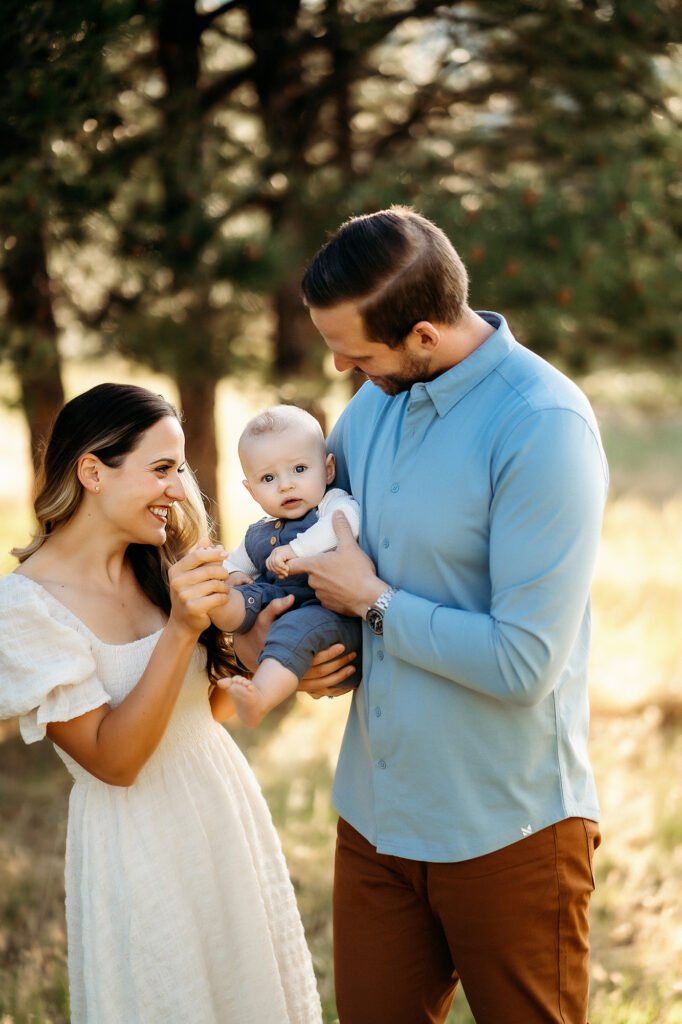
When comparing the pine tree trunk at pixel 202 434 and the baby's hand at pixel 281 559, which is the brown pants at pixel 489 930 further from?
the pine tree trunk at pixel 202 434

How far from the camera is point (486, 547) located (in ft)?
6.30

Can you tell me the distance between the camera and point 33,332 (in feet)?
13.8

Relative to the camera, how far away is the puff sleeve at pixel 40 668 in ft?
6.89

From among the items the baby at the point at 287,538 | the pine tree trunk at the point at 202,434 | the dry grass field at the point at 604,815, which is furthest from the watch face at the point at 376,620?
the pine tree trunk at the point at 202,434

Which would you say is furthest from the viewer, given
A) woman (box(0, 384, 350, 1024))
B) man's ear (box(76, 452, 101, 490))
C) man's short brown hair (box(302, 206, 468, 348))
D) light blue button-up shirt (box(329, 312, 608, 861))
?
man's ear (box(76, 452, 101, 490))

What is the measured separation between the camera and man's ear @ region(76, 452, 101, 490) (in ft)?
7.46

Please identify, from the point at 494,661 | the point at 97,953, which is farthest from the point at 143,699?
the point at 494,661

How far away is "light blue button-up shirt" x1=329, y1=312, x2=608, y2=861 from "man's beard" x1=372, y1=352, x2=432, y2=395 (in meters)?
0.03

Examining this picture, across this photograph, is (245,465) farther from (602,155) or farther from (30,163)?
(602,155)

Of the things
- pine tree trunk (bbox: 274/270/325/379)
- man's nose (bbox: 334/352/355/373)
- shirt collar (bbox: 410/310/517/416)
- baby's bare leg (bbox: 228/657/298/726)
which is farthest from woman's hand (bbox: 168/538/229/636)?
pine tree trunk (bbox: 274/270/325/379)

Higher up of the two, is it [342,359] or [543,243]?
[342,359]

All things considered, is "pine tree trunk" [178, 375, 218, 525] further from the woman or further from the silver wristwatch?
the silver wristwatch

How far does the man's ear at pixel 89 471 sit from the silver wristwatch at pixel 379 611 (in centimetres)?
75

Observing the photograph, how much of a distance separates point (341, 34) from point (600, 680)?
455 centimetres
